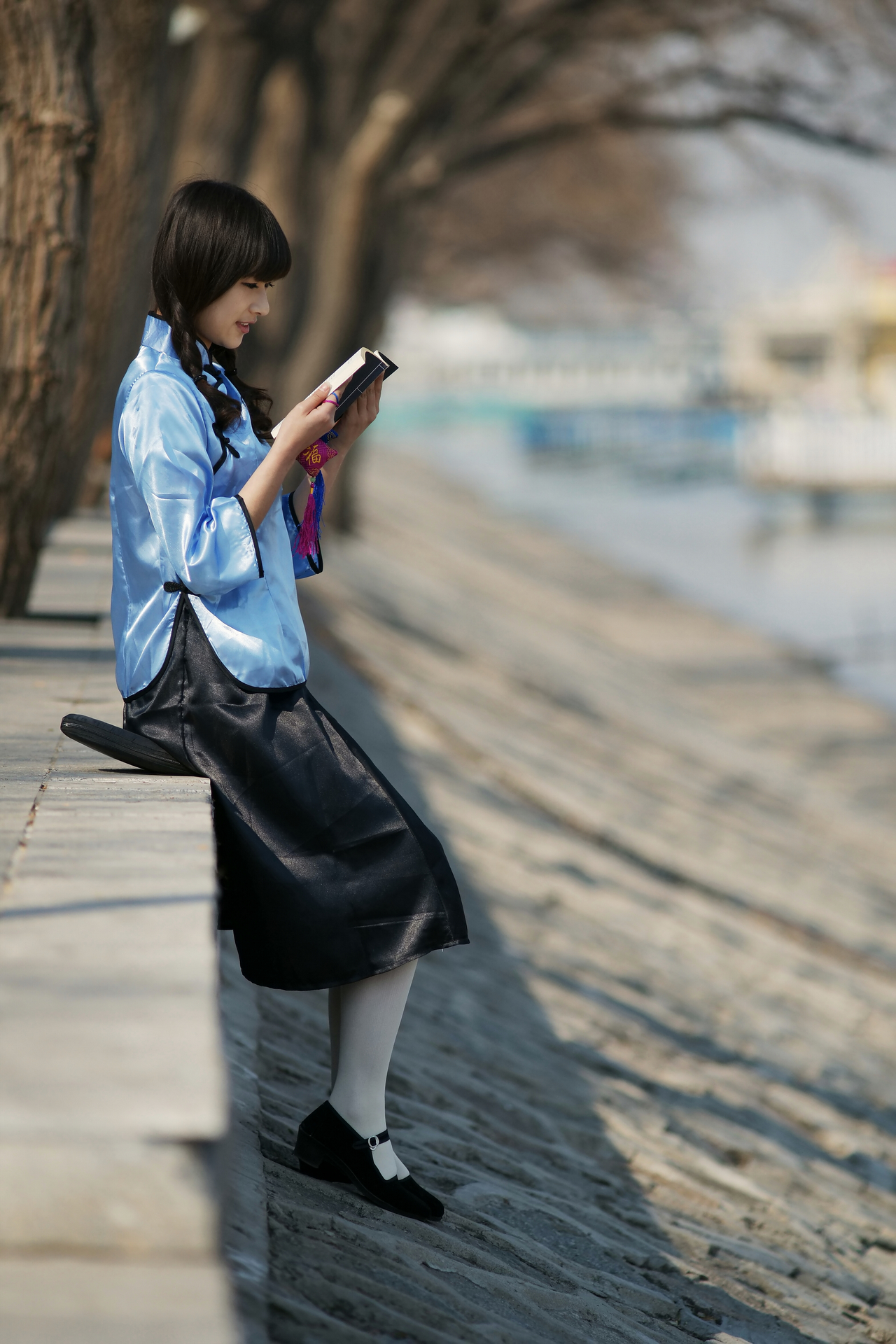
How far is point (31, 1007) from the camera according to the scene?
7.04ft

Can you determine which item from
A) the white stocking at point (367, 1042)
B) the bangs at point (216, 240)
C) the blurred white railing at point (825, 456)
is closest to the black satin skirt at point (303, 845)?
the white stocking at point (367, 1042)

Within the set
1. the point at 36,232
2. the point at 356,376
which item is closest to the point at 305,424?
the point at 356,376

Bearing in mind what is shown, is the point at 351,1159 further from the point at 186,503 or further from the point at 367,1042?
the point at 186,503

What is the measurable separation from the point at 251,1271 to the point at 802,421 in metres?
49.8

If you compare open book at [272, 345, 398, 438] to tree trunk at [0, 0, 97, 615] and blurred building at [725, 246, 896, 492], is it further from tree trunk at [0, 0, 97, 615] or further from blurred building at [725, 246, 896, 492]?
blurred building at [725, 246, 896, 492]

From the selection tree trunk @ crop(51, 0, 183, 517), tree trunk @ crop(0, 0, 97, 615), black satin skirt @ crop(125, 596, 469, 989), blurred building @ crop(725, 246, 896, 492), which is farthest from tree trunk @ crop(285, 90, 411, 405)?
blurred building @ crop(725, 246, 896, 492)

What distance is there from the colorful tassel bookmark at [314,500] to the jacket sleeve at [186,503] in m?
0.27

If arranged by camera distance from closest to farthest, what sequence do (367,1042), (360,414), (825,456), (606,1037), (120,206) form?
(367,1042)
(360,414)
(606,1037)
(120,206)
(825,456)

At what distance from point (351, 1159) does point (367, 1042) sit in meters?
0.27

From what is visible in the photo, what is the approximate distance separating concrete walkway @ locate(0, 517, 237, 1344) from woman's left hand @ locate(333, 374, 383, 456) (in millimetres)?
831

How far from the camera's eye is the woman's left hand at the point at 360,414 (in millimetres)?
3129

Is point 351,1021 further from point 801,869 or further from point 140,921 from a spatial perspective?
point 801,869

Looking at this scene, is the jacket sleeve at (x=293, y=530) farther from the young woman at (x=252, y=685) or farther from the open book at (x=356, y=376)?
the open book at (x=356, y=376)

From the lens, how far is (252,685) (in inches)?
117
